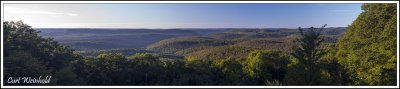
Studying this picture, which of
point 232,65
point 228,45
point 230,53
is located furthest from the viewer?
point 228,45

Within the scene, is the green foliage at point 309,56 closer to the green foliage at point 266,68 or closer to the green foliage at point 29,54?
the green foliage at point 266,68

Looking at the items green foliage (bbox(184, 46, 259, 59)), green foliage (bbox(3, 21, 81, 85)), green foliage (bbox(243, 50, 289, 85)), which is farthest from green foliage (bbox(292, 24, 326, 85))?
green foliage (bbox(184, 46, 259, 59))

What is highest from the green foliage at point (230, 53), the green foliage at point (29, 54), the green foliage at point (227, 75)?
the green foliage at point (29, 54)

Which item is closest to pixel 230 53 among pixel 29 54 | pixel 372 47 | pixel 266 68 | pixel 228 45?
pixel 228 45

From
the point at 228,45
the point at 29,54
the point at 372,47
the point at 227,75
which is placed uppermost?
the point at 372,47

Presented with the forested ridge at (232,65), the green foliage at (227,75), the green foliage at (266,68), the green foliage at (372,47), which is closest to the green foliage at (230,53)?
the green foliage at (372,47)

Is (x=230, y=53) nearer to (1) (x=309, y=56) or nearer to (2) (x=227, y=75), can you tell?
(1) (x=309, y=56)

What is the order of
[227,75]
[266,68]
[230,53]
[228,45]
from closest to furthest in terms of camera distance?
[227,75] < [266,68] < [230,53] < [228,45]

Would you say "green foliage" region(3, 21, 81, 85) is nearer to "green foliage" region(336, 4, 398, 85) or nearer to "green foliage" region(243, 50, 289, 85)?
"green foliage" region(243, 50, 289, 85)
